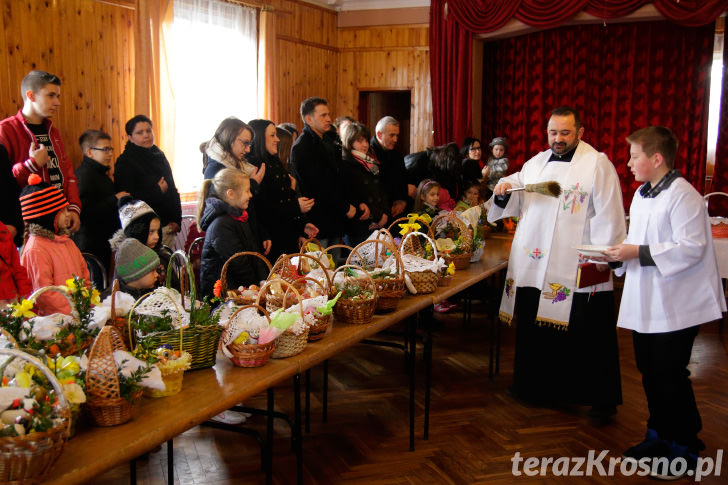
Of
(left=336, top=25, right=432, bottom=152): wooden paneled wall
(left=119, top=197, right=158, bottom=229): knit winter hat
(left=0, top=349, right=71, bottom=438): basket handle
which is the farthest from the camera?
(left=336, top=25, right=432, bottom=152): wooden paneled wall

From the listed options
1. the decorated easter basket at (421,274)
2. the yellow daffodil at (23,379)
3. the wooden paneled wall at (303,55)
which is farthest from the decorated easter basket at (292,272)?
the wooden paneled wall at (303,55)

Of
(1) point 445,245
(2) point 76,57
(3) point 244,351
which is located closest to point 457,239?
(1) point 445,245

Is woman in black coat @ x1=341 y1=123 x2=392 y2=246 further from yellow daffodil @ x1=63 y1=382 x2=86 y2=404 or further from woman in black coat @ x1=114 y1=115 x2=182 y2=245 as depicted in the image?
yellow daffodil @ x1=63 y1=382 x2=86 y2=404

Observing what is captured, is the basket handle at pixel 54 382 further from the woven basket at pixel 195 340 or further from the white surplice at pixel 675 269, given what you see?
the white surplice at pixel 675 269

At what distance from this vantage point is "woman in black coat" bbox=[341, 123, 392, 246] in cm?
479

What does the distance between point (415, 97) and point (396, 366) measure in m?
4.61

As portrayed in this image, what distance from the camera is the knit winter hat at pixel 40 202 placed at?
2.93 meters

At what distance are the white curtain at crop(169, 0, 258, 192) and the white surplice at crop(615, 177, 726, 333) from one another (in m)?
4.53

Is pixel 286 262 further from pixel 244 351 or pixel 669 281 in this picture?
pixel 669 281

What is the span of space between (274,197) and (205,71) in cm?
302

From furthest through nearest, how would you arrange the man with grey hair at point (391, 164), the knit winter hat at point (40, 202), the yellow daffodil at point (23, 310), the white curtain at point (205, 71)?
the white curtain at point (205, 71) → the man with grey hair at point (391, 164) → the knit winter hat at point (40, 202) → the yellow daffodil at point (23, 310)

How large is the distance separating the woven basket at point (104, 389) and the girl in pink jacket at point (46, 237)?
1328mm

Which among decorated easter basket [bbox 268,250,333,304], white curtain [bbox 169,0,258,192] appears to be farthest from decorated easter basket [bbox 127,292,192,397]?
white curtain [bbox 169,0,258,192]

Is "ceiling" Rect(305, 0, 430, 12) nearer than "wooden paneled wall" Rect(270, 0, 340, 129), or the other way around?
"wooden paneled wall" Rect(270, 0, 340, 129)
